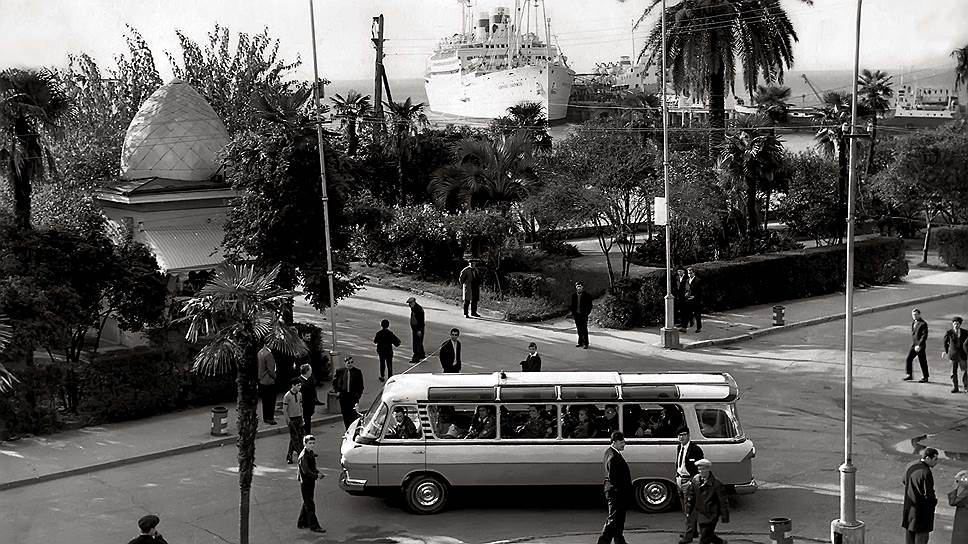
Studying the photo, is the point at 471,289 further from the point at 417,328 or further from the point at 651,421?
the point at 651,421

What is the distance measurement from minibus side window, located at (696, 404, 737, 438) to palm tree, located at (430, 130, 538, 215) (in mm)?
23054

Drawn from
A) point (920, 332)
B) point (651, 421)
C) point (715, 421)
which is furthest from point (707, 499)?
point (920, 332)

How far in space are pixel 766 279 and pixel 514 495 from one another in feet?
61.4

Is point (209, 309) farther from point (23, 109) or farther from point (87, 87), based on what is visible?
point (87, 87)

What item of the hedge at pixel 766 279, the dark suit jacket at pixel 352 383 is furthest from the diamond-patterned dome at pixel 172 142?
the dark suit jacket at pixel 352 383

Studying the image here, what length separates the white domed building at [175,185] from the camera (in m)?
30.5

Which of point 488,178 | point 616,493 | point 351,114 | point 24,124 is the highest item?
point 351,114

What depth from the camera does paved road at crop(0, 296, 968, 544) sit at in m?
16.4

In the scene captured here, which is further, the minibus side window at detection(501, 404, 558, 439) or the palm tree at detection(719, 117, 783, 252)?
the palm tree at detection(719, 117, 783, 252)

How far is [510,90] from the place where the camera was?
405 feet

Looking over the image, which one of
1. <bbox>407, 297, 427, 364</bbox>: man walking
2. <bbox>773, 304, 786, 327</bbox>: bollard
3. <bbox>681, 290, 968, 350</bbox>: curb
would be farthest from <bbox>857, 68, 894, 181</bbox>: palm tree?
<bbox>407, 297, 427, 364</bbox>: man walking

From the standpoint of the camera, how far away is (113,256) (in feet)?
82.3

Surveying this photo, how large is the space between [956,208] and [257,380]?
29.1m

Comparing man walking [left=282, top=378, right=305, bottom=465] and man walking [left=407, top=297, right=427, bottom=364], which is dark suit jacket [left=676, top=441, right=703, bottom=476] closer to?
man walking [left=282, top=378, right=305, bottom=465]
